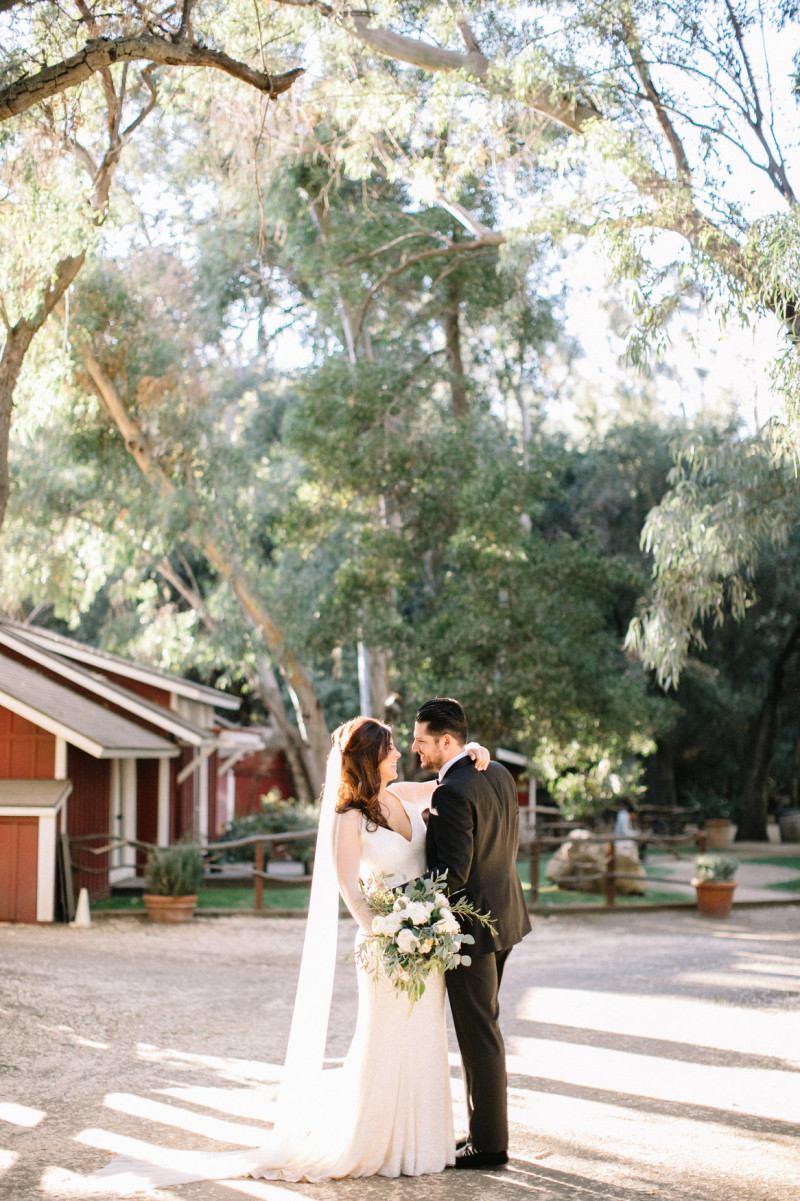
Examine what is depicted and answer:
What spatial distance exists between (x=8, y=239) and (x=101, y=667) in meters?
10.0

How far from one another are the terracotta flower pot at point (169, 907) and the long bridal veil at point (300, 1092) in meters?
8.67

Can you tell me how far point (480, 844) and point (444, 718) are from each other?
587 millimetres

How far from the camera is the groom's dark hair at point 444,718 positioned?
5.10m

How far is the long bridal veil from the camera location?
4.75m

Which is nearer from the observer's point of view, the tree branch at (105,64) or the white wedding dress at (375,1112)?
the white wedding dress at (375,1112)

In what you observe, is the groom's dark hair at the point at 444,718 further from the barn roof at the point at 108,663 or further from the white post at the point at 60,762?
the barn roof at the point at 108,663

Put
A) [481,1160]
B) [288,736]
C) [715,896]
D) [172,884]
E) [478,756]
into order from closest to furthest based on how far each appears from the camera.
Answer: [481,1160] < [478,756] < [172,884] < [715,896] < [288,736]

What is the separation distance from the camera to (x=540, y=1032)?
8.19m

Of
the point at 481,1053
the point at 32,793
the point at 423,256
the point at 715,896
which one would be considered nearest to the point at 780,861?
the point at 715,896

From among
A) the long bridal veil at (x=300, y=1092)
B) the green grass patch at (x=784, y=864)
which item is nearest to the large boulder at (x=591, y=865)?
the green grass patch at (x=784, y=864)

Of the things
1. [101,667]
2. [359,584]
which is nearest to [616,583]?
[359,584]

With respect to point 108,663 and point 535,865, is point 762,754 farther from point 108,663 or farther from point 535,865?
point 108,663

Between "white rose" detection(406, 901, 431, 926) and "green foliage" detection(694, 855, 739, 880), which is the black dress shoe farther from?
"green foliage" detection(694, 855, 739, 880)

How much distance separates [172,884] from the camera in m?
13.7
